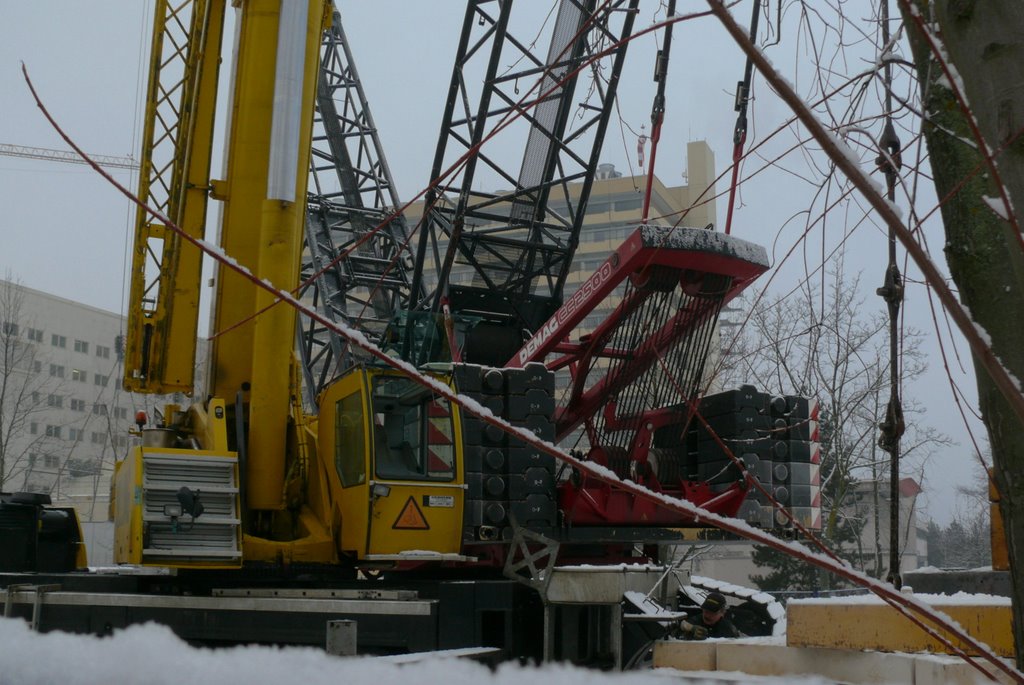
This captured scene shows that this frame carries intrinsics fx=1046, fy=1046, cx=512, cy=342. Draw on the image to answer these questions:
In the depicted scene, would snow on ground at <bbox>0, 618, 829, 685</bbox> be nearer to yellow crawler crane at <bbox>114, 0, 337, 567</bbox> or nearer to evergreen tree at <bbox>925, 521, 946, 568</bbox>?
yellow crawler crane at <bbox>114, 0, 337, 567</bbox>

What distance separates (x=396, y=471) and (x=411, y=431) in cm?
35

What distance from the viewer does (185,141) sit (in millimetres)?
9312

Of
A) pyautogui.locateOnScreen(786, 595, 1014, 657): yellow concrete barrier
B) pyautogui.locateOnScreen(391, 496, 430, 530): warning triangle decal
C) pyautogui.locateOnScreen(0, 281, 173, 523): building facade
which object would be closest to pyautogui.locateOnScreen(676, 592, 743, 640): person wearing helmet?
pyautogui.locateOnScreen(391, 496, 430, 530): warning triangle decal

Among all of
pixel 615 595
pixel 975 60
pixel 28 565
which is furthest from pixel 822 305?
pixel 28 565

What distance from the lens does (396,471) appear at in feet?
25.9

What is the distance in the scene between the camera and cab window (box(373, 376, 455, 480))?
793 cm

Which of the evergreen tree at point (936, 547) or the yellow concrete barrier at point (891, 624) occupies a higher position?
the yellow concrete barrier at point (891, 624)

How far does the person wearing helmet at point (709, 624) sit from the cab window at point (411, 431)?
288 cm

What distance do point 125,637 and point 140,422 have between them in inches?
283

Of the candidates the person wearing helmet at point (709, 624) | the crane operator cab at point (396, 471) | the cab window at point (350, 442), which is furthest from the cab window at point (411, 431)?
the person wearing helmet at point (709, 624)

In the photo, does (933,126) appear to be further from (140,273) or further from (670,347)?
(140,273)

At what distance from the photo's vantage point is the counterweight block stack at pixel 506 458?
8008 mm

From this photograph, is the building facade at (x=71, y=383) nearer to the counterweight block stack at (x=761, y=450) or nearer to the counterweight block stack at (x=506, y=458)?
the counterweight block stack at (x=761, y=450)

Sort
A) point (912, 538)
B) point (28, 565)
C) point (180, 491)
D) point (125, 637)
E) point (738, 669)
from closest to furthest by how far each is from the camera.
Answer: point (125, 637)
point (738, 669)
point (180, 491)
point (28, 565)
point (912, 538)
